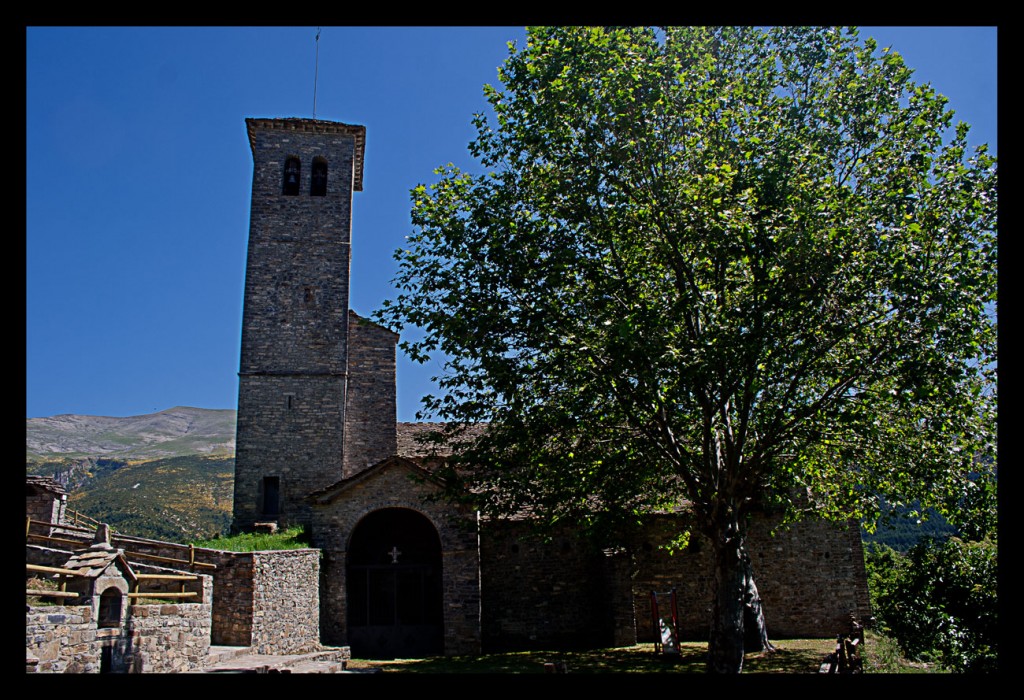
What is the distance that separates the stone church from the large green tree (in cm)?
503

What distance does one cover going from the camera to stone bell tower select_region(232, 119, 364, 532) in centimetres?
2300

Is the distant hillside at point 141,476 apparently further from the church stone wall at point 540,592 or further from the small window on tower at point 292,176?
the small window on tower at point 292,176

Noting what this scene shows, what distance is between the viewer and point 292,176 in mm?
26078

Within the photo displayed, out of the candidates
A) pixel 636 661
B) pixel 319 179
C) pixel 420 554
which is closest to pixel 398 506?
pixel 420 554

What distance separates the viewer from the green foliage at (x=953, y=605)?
12.0 meters

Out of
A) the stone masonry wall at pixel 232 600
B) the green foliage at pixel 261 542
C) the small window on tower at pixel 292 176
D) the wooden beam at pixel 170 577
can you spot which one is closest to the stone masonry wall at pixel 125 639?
the wooden beam at pixel 170 577

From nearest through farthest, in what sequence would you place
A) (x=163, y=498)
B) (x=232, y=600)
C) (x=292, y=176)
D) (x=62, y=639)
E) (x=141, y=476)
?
1. (x=62, y=639)
2. (x=232, y=600)
3. (x=292, y=176)
4. (x=163, y=498)
5. (x=141, y=476)

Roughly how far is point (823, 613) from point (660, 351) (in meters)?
13.3

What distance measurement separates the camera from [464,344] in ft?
40.3

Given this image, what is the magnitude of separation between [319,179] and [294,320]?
19.2 ft

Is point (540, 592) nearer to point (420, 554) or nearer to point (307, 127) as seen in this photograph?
point (420, 554)

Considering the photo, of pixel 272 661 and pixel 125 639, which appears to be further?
pixel 272 661

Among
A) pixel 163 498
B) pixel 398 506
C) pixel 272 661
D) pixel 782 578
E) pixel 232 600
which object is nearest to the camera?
pixel 272 661

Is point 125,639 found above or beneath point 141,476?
beneath
